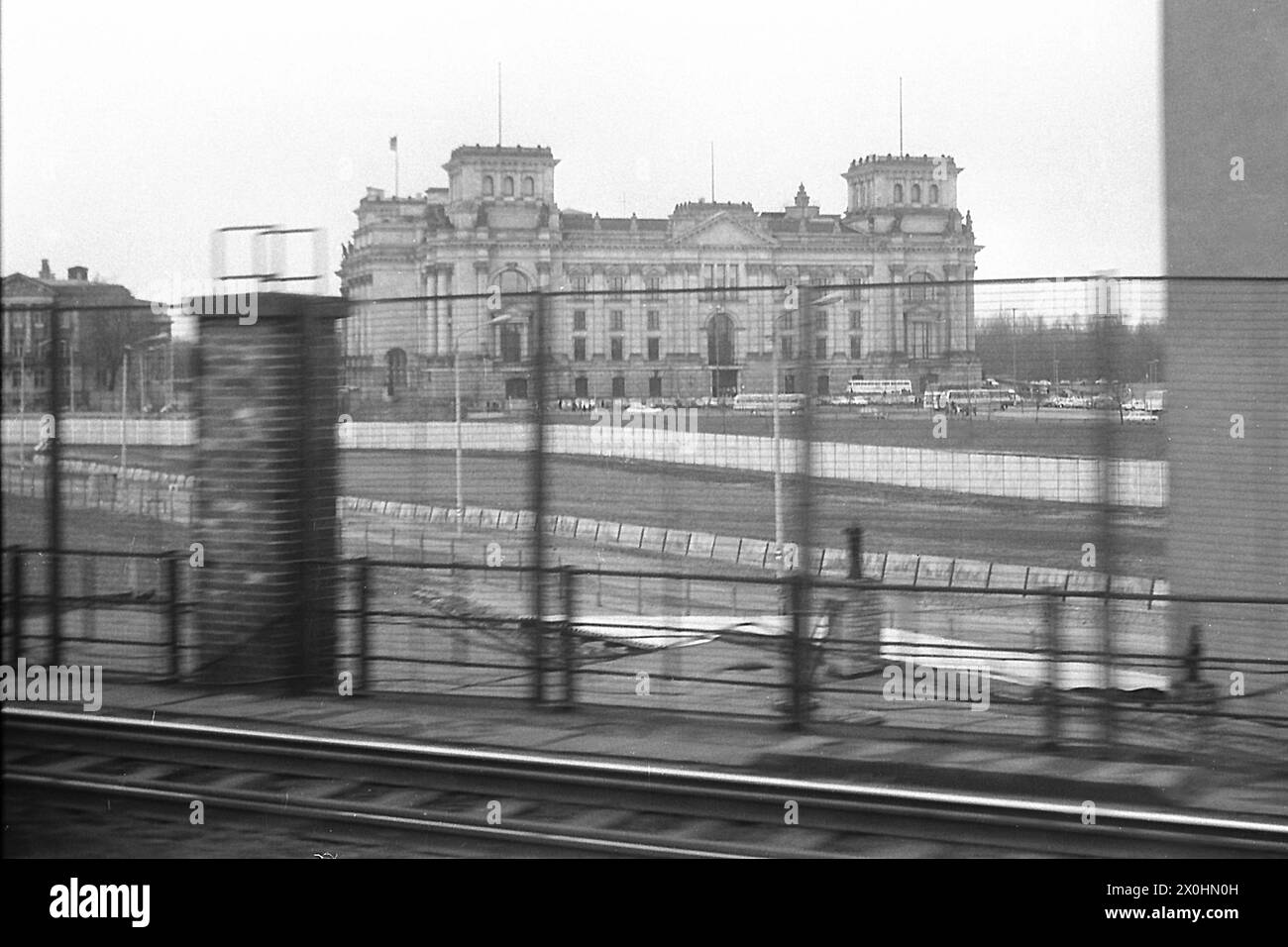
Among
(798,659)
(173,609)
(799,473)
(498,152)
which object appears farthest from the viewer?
(498,152)

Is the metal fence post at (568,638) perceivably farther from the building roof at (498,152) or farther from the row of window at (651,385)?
the building roof at (498,152)

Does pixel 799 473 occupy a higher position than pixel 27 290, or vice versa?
pixel 27 290

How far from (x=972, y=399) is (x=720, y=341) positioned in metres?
1.63

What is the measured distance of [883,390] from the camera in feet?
27.5

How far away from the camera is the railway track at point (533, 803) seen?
5.47 meters

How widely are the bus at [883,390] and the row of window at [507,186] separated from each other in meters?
25.4

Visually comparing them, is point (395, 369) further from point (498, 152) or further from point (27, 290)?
point (498, 152)

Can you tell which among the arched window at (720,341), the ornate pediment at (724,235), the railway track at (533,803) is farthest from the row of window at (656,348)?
the ornate pediment at (724,235)

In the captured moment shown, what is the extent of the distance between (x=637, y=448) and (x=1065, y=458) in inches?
102

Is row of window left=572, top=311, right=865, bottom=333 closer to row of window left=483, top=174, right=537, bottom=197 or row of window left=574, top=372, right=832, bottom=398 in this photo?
row of window left=574, top=372, right=832, bottom=398

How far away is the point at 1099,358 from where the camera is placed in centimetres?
797

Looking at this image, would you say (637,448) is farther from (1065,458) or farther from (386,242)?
(386,242)

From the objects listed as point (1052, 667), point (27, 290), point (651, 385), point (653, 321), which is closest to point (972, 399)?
point (1052, 667)
